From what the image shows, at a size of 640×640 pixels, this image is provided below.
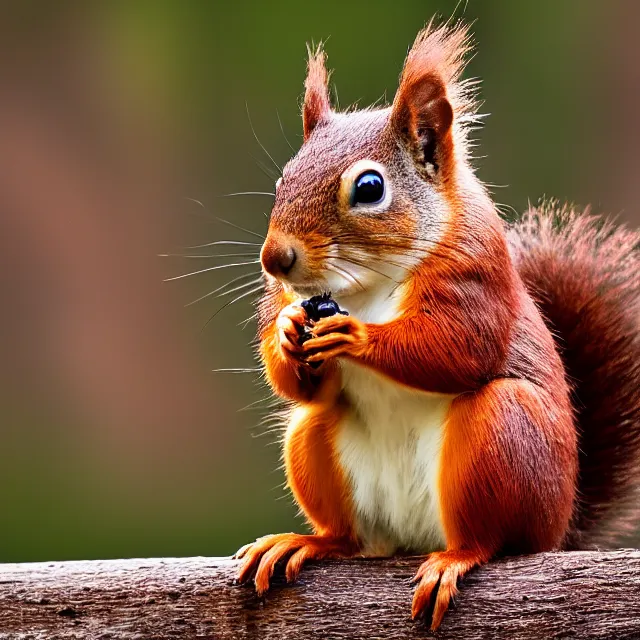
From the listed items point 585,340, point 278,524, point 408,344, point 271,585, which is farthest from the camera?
point 278,524

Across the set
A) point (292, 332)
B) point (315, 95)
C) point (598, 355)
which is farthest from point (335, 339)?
point (598, 355)

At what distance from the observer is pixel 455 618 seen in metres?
1.62

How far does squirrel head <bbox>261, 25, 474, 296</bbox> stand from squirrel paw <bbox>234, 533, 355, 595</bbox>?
40 cm

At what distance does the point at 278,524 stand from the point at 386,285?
2.30 meters

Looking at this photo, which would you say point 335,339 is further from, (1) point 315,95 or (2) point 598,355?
(2) point 598,355

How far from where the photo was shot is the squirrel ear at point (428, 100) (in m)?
1.68

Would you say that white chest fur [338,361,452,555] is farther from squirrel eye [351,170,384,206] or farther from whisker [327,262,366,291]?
squirrel eye [351,170,384,206]

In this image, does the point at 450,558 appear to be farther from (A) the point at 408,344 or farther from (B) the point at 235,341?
(B) the point at 235,341

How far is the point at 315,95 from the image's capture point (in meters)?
1.85

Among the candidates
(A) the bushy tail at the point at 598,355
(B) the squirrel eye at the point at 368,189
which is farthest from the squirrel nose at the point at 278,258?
(A) the bushy tail at the point at 598,355

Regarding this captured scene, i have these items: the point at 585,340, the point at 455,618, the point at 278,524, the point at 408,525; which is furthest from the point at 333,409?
the point at 278,524

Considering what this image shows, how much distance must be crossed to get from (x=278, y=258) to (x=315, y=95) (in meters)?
0.40

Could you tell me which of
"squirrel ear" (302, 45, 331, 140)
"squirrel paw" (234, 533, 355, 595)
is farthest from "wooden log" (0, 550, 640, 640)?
"squirrel ear" (302, 45, 331, 140)

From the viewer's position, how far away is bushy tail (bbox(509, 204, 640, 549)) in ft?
6.49
